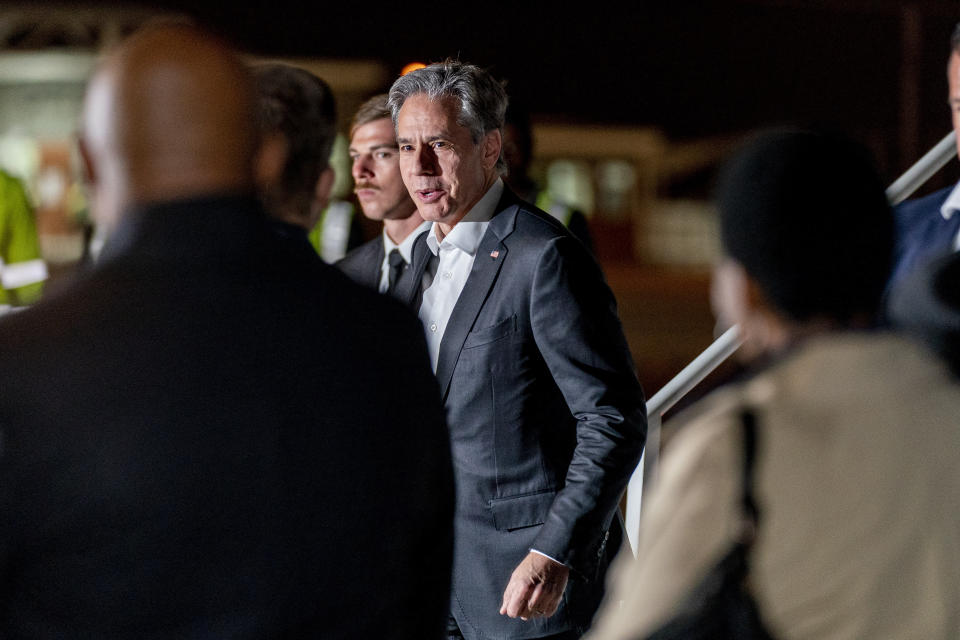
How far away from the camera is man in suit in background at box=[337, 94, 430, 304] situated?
298 centimetres

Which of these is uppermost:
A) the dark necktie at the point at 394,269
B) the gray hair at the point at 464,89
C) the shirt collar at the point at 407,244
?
the gray hair at the point at 464,89

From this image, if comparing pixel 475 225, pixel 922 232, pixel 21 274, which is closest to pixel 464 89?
pixel 475 225

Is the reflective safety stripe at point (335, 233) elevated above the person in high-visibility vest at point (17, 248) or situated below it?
above

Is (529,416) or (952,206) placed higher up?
(952,206)

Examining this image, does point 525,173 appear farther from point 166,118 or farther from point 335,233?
point 166,118

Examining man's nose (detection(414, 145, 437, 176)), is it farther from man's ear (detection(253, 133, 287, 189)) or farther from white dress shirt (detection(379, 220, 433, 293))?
man's ear (detection(253, 133, 287, 189))

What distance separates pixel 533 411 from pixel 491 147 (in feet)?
2.22

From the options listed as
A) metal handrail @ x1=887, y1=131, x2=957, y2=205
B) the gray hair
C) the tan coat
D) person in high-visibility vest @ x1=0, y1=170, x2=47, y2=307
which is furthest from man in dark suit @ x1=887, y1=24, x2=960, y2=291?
person in high-visibility vest @ x1=0, y1=170, x2=47, y2=307

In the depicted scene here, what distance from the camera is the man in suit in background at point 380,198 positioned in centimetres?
298

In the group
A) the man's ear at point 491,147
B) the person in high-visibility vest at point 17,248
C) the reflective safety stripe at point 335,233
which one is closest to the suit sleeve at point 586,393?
the man's ear at point 491,147

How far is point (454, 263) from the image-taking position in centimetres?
246

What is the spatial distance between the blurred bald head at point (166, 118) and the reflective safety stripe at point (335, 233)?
3.00 metres

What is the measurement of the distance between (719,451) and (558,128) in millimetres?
23972

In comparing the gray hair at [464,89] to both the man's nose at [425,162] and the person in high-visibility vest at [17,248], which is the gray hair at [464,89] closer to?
the man's nose at [425,162]
